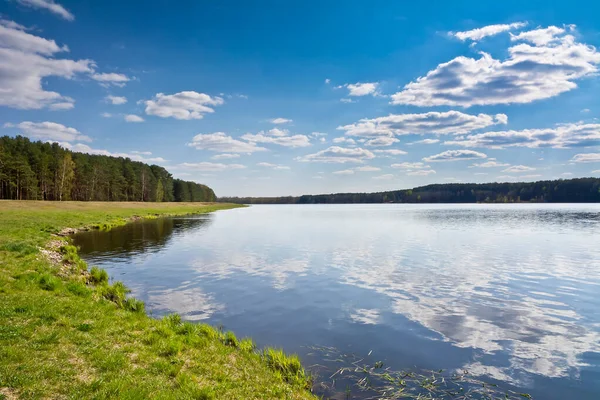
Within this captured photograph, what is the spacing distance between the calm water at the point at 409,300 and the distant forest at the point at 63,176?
83.9 metres

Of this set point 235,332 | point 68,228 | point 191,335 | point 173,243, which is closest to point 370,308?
point 235,332

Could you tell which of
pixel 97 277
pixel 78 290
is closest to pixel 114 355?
pixel 78 290

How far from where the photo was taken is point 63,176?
10731cm

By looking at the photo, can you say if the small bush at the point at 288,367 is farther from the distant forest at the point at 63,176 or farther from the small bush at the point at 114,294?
the distant forest at the point at 63,176

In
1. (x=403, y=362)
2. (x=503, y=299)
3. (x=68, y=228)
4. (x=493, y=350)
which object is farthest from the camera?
(x=68, y=228)

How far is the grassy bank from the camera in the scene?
26.9ft

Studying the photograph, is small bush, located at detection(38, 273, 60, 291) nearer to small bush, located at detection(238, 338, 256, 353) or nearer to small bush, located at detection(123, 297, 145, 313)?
small bush, located at detection(123, 297, 145, 313)

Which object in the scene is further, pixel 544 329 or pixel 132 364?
pixel 544 329

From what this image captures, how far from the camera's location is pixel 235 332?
14.5 metres

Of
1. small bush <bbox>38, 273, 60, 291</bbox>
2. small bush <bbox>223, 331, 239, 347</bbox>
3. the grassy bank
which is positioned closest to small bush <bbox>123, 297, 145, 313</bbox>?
the grassy bank

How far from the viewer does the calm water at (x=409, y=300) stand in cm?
1236

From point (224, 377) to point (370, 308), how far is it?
9.80 metres

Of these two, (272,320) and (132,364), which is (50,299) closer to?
(132,364)

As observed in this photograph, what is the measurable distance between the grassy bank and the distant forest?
342 ft
